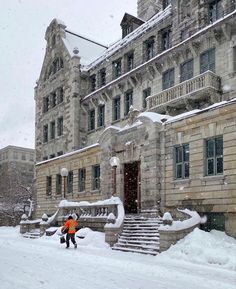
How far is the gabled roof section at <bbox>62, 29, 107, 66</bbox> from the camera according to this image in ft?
133

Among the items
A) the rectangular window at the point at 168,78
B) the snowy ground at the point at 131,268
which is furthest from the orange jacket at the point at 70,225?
the rectangular window at the point at 168,78

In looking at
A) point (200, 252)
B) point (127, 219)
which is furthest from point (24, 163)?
point (200, 252)

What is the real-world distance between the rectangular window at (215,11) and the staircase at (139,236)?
45.1 ft

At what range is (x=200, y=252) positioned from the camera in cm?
1420

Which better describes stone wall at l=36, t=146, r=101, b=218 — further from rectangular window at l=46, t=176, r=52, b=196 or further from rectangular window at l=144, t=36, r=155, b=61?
rectangular window at l=144, t=36, r=155, b=61

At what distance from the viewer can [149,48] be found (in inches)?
1268

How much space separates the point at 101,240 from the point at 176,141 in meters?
5.85

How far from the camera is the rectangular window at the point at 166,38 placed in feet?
99.1

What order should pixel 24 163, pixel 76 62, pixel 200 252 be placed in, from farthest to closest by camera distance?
pixel 24 163 → pixel 76 62 → pixel 200 252

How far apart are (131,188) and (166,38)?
12.3 m

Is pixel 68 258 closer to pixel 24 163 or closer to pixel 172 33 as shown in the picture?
pixel 172 33

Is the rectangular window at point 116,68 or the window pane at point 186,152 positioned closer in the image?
the window pane at point 186,152

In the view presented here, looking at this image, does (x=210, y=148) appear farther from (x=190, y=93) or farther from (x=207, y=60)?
(x=207, y=60)

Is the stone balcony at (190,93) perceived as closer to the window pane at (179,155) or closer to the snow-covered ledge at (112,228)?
the window pane at (179,155)
